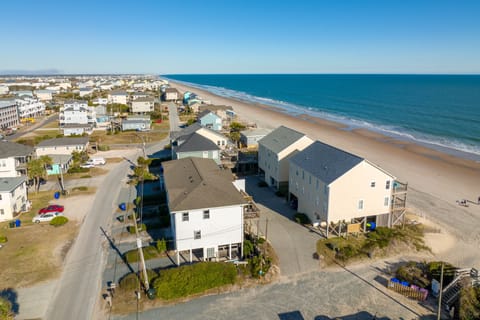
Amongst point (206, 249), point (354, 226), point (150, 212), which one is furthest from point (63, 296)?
point (354, 226)

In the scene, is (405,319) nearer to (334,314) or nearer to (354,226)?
(334,314)

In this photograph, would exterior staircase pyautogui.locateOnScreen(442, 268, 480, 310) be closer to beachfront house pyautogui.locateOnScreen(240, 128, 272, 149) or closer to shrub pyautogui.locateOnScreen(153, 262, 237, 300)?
shrub pyautogui.locateOnScreen(153, 262, 237, 300)

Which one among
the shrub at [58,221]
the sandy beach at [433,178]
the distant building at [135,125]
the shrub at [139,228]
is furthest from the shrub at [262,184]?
the distant building at [135,125]

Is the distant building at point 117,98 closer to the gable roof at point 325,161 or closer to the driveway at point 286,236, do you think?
the driveway at point 286,236

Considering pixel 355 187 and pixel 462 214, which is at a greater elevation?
pixel 355 187

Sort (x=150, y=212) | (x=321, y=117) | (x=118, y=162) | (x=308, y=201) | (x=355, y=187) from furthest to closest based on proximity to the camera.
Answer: (x=321, y=117) < (x=118, y=162) < (x=150, y=212) < (x=308, y=201) < (x=355, y=187)
